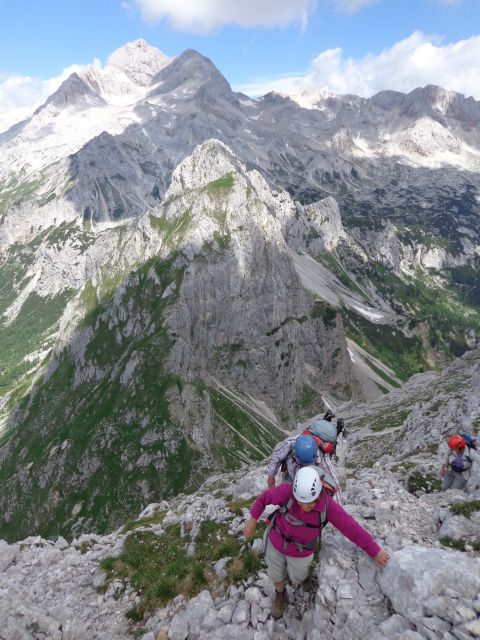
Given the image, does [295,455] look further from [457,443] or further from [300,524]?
[457,443]

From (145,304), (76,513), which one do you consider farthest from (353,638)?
(145,304)

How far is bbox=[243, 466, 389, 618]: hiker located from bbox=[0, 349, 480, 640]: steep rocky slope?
85 cm

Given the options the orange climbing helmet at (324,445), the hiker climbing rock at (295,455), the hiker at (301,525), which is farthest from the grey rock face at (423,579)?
the orange climbing helmet at (324,445)

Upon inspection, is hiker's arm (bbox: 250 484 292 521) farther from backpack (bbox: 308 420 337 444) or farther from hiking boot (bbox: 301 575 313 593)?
backpack (bbox: 308 420 337 444)

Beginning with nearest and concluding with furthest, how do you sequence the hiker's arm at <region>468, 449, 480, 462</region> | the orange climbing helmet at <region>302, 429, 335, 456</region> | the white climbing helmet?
the white climbing helmet → the orange climbing helmet at <region>302, 429, 335, 456</region> → the hiker's arm at <region>468, 449, 480, 462</region>

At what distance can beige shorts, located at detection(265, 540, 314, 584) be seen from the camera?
454 inches

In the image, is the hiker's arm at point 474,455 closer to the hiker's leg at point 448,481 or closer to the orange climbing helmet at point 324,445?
the hiker's leg at point 448,481

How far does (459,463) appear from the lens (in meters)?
21.0

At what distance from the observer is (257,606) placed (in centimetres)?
1278

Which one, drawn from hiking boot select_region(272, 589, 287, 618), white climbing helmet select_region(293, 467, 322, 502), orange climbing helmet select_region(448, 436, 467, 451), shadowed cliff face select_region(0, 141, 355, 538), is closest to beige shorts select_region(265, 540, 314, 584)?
hiking boot select_region(272, 589, 287, 618)

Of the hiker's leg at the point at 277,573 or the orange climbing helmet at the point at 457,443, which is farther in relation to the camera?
the orange climbing helmet at the point at 457,443

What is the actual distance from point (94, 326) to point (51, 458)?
59.2 m

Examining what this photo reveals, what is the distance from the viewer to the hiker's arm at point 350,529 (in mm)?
11156

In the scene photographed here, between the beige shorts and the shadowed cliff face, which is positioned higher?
the beige shorts
